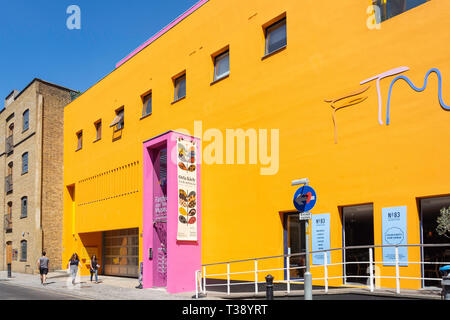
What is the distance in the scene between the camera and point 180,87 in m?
20.0

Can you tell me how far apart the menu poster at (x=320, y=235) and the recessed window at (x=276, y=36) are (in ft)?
19.0

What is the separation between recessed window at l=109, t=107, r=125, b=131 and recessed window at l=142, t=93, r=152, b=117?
2002mm

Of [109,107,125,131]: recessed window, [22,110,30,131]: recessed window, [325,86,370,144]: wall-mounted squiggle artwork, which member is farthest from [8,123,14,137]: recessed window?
[325,86,370,144]: wall-mounted squiggle artwork

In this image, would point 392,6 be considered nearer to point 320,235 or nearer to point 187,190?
point 320,235

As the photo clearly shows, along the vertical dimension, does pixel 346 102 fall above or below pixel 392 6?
below

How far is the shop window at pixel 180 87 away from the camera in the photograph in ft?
64.6

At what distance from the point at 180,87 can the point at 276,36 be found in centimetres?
589

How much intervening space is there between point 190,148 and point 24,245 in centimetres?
1994

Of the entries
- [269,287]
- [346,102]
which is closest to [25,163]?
[346,102]

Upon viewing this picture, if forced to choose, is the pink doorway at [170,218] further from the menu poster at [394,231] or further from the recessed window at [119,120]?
the menu poster at [394,231]

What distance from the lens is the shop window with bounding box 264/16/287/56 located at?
15.2m

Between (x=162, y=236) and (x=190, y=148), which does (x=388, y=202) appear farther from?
(x=162, y=236)

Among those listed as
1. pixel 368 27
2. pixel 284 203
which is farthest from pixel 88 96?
pixel 368 27
